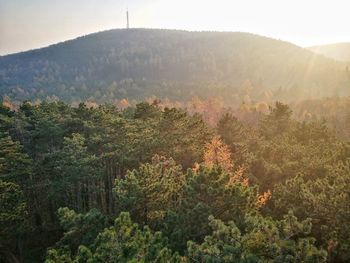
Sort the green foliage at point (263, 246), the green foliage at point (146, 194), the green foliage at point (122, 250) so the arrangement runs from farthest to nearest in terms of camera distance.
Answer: the green foliage at point (146, 194), the green foliage at point (122, 250), the green foliage at point (263, 246)

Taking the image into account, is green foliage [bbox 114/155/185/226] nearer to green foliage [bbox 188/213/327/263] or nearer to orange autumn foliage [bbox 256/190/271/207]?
orange autumn foliage [bbox 256/190/271/207]

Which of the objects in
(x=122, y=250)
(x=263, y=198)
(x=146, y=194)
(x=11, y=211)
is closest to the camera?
(x=122, y=250)

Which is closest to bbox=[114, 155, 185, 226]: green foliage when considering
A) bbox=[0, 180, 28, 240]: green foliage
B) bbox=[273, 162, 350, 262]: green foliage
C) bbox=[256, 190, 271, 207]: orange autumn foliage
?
bbox=[256, 190, 271, 207]: orange autumn foliage

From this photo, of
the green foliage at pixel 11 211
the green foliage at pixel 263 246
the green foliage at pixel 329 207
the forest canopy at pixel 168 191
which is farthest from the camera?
the green foliage at pixel 11 211

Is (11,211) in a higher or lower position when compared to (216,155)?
lower

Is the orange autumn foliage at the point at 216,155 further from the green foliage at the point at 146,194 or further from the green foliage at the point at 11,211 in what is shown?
the green foliage at the point at 11,211

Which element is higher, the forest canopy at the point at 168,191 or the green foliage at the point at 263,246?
the green foliage at the point at 263,246

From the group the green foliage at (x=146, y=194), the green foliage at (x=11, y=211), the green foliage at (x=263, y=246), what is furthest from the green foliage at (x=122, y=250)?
the green foliage at (x=11, y=211)

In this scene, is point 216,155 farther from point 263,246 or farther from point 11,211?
point 263,246

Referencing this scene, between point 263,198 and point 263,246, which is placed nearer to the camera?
point 263,246

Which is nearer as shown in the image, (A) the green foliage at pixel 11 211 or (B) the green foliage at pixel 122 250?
(B) the green foliage at pixel 122 250

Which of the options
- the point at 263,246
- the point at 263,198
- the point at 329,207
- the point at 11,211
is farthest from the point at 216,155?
the point at 263,246
